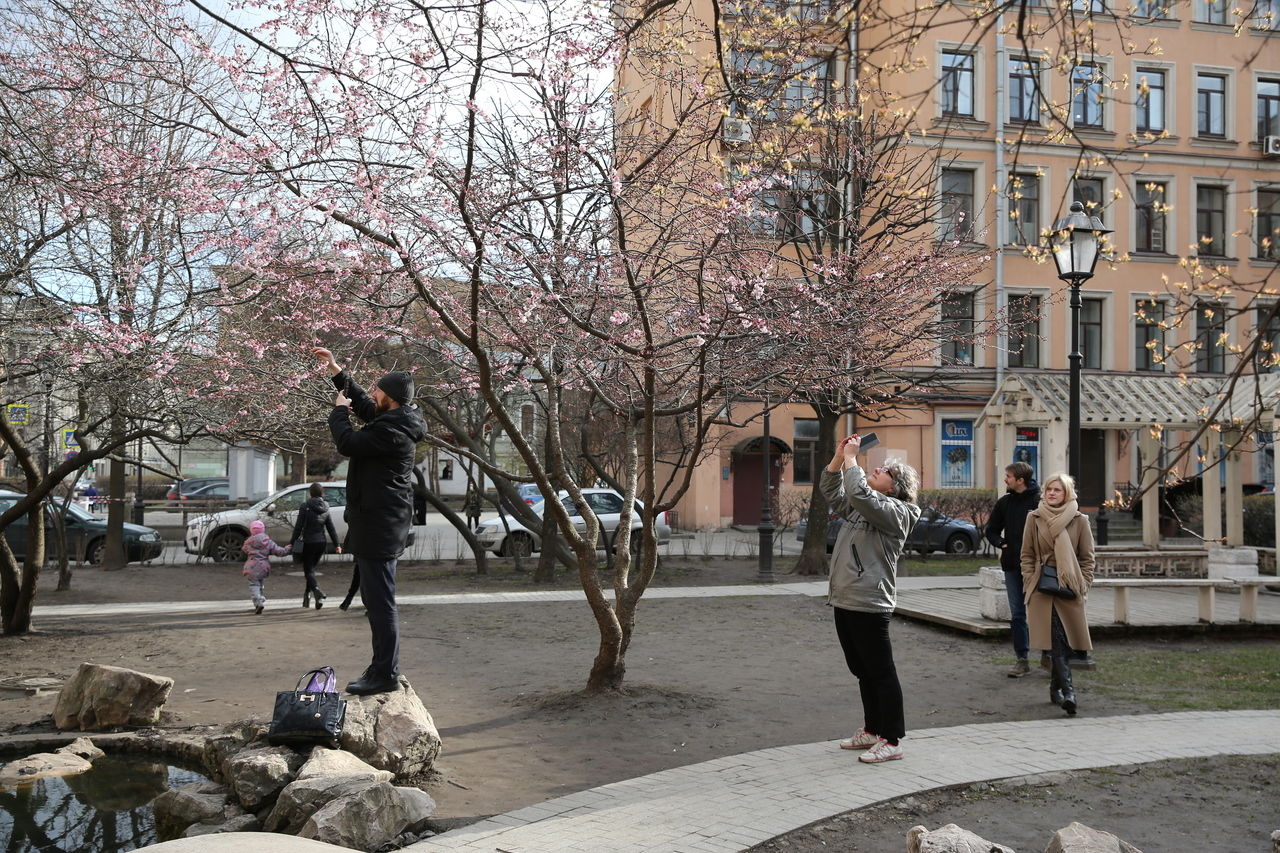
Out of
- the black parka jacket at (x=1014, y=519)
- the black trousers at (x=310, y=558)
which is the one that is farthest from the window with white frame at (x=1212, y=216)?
the black trousers at (x=310, y=558)

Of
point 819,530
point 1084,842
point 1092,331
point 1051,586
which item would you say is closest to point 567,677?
point 1051,586

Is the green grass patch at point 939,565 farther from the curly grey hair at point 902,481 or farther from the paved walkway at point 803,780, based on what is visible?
the curly grey hair at point 902,481

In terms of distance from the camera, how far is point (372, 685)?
6.50m

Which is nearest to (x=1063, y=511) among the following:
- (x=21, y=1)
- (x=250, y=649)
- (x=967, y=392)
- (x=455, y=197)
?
(x=455, y=197)

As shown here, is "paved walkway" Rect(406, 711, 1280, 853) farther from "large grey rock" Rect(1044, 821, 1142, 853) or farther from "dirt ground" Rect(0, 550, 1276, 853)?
"large grey rock" Rect(1044, 821, 1142, 853)

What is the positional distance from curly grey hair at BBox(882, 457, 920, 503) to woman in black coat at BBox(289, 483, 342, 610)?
9426 mm

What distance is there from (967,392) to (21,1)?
29.6 metres

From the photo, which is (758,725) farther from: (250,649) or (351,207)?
(250,649)

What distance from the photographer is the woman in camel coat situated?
8.00 m

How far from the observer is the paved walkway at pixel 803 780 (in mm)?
5004

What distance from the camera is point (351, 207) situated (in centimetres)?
725

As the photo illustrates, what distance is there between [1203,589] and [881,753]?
8.54 meters

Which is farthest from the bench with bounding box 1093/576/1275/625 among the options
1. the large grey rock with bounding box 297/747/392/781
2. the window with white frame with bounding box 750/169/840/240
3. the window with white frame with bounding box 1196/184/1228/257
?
the window with white frame with bounding box 1196/184/1228/257

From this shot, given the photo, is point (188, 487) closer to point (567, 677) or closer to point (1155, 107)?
point (1155, 107)
